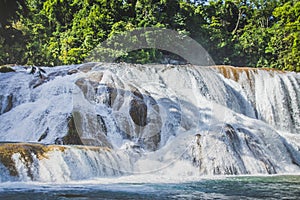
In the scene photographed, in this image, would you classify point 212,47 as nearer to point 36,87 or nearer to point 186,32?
point 186,32

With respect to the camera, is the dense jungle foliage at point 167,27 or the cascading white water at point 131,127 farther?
the dense jungle foliage at point 167,27

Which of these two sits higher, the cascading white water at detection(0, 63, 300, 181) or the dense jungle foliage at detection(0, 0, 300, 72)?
the dense jungle foliage at detection(0, 0, 300, 72)

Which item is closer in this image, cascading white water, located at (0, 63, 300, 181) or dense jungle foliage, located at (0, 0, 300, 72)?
cascading white water, located at (0, 63, 300, 181)

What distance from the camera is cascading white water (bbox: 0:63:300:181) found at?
9773 mm

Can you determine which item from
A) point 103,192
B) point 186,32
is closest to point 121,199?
point 103,192

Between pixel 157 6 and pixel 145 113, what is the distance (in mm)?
16390

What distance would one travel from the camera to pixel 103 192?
299 inches

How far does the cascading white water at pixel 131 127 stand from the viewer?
9773 millimetres

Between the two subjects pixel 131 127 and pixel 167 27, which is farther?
pixel 167 27

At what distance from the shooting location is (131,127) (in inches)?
503

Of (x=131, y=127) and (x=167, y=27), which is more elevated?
(x=167, y=27)

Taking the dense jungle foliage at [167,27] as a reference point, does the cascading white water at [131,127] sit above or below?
below

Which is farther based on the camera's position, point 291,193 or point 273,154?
point 273,154

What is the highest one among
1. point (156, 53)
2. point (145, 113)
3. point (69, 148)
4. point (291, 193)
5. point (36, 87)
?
point (156, 53)
